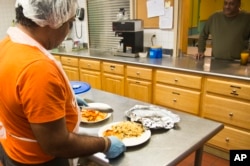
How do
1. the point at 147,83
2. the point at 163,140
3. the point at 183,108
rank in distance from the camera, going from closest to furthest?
1. the point at 163,140
2. the point at 183,108
3. the point at 147,83

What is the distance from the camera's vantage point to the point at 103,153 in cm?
100

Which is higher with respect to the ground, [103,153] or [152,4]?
[152,4]

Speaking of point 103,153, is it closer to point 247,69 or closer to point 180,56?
point 247,69

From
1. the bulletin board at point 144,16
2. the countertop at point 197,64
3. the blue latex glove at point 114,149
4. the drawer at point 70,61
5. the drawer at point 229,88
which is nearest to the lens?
the blue latex glove at point 114,149

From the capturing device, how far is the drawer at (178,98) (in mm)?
2361

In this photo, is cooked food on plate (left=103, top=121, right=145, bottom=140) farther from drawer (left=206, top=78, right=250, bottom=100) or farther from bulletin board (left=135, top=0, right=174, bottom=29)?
bulletin board (left=135, top=0, right=174, bottom=29)

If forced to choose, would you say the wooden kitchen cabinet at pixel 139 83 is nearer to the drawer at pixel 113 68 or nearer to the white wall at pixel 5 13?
the drawer at pixel 113 68

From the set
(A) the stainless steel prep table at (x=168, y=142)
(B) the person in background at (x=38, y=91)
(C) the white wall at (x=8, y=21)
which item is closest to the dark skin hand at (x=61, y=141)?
(B) the person in background at (x=38, y=91)

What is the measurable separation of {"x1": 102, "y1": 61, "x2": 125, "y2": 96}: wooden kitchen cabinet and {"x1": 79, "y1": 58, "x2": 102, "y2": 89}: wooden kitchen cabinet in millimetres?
96

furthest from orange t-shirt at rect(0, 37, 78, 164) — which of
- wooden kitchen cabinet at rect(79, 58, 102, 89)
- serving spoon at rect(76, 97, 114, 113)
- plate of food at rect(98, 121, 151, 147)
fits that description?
wooden kitchen cabinet at rect(79, 58, 102, 89)

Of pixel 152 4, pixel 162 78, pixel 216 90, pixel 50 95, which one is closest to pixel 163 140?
pixel 50 95

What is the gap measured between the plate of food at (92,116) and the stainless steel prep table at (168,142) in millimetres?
24

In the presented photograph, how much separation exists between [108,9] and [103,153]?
303cm

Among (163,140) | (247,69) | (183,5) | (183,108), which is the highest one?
(183,5)
